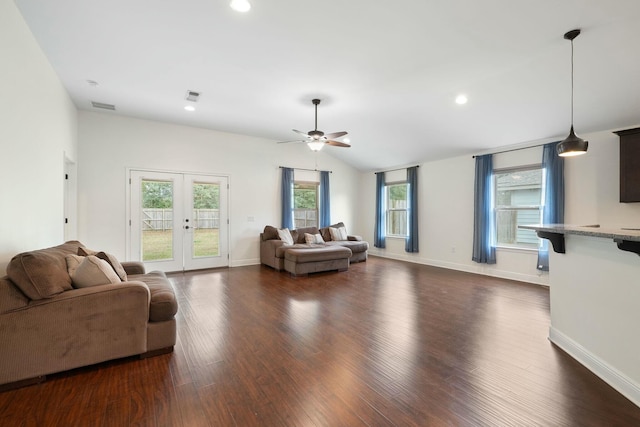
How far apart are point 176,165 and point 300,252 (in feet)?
10.7

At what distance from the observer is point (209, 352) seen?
2.57 meters

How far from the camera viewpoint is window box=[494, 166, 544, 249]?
17.3 ft

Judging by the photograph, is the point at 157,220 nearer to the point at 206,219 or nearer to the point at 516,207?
the point at 206,219

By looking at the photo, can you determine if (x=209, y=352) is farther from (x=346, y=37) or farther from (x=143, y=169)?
(x=143, y=169)

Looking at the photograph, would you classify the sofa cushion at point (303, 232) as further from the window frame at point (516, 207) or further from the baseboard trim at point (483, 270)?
the window frame at point (516, 207)

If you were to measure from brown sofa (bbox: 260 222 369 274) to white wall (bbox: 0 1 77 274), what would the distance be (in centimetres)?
359

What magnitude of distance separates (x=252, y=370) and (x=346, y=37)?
334 centimetres

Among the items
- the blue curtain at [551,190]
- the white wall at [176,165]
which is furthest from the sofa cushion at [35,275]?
the blue curtain at [551,190]

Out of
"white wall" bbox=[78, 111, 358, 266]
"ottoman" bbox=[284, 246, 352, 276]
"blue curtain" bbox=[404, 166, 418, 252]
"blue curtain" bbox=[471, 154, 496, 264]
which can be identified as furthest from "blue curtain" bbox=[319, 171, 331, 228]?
"blue curtain" bbox=[471, 154, 496, 264]

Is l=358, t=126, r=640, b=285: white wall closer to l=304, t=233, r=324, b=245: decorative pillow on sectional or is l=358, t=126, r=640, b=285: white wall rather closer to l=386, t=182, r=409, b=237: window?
l=386, t=182, r=409, b=237: window

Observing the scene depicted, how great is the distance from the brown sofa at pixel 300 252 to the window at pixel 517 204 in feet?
10.2

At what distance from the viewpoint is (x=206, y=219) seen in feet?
20.9

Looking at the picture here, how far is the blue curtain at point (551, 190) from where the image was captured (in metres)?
4.71

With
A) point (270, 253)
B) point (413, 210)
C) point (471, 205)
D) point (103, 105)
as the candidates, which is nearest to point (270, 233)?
point (270, 253)
